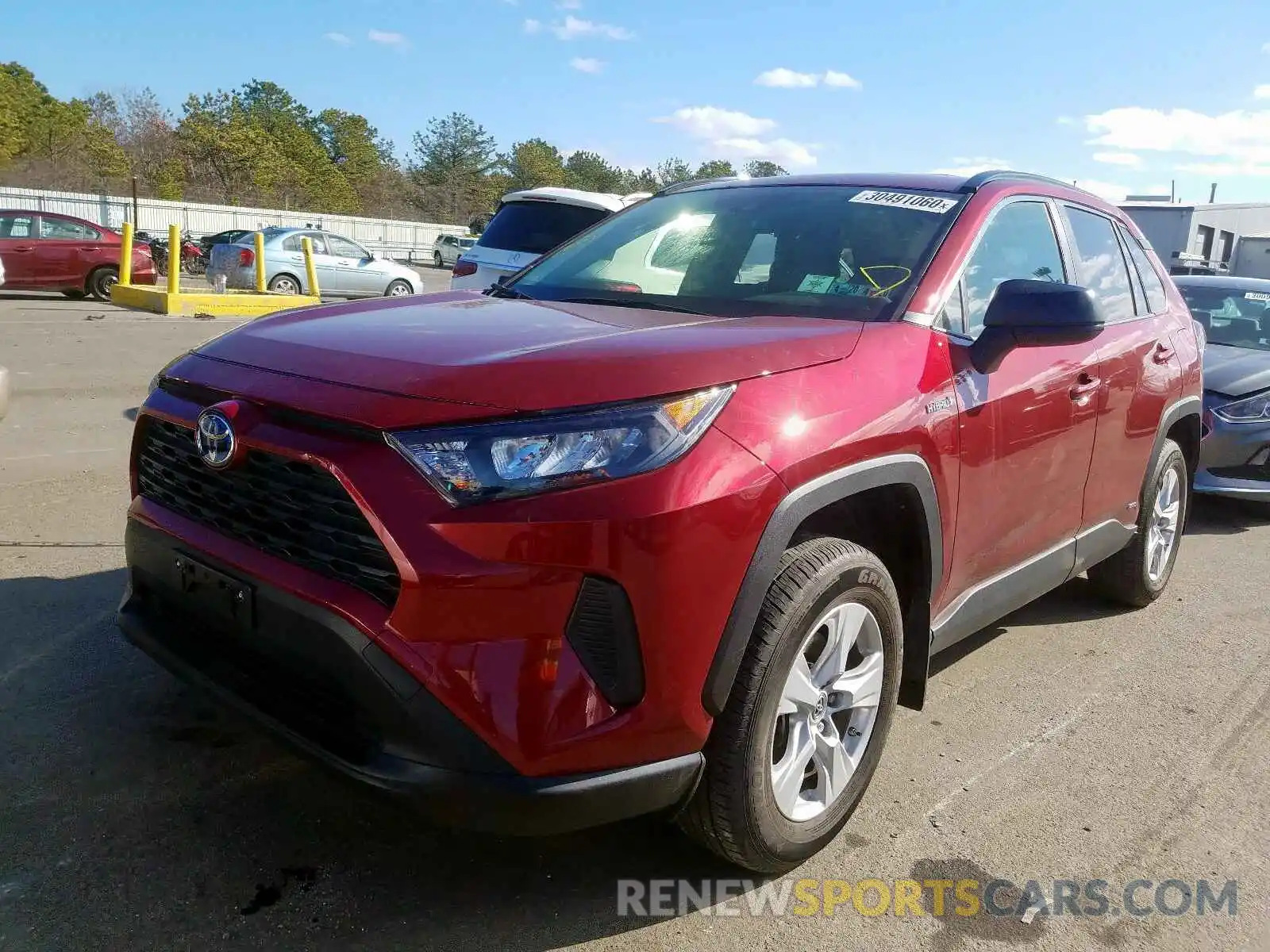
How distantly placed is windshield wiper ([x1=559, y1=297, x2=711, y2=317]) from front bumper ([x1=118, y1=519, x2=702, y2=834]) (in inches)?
53.7

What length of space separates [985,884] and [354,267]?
19.4 metres

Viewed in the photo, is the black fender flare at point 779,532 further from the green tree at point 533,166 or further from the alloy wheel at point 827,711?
the green tree at point 533,166

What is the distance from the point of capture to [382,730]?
202 centimetres

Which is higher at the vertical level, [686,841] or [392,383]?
[392,383]

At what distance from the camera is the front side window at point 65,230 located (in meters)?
16.8

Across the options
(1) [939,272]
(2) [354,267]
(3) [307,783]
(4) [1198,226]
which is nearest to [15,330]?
(2) [354,267]

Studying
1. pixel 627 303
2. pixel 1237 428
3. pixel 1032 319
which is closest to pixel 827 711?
pixel 1032 319

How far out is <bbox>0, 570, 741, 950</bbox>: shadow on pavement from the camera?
2.21m

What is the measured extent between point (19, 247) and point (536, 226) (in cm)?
1123

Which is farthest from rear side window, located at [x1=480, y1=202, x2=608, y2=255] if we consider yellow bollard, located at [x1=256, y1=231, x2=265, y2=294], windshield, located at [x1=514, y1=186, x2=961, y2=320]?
yellow bollard, located at [x1=256, y1=231, x2=265, y2=294]

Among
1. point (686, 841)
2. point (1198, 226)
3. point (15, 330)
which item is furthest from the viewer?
point (1198, 226)

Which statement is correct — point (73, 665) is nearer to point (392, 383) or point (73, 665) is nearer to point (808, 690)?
point (392, 383)

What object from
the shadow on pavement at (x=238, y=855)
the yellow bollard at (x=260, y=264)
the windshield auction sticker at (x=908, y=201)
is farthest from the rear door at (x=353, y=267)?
the shadow on pavement at (x=238, y=855)

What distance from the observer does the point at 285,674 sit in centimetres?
221
